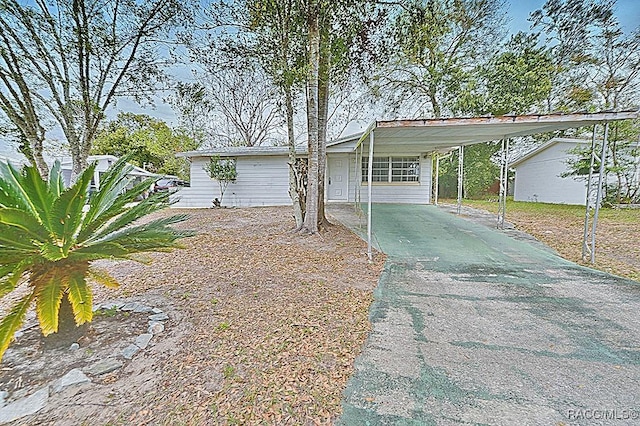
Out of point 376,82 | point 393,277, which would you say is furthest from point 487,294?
point 376,82

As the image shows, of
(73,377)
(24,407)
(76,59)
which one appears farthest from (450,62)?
(24,407)

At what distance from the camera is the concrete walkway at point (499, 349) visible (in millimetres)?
1937

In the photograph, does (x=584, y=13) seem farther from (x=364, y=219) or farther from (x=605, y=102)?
(x=364, y=219)

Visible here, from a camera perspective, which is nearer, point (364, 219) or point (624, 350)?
point (624, 350)

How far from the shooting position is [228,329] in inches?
117

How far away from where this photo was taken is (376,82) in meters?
16.3

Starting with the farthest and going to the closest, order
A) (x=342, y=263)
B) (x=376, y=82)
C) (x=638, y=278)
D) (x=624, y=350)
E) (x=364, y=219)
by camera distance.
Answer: (x=376, y=82) < (x=364, y=219) < (x=342, y=263) < (x=638, y=278) < (x=624, y=350)

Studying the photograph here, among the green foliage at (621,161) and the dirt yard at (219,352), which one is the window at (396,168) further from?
the dirt yard at (219,352)

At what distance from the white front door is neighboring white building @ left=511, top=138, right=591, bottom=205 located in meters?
9.84

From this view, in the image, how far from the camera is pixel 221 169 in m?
13.6

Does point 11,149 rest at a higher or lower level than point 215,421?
higher

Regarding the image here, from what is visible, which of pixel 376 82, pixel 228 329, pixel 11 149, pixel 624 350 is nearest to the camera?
pixel 624 350

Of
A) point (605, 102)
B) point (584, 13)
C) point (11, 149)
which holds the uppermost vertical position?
point (584, 13)

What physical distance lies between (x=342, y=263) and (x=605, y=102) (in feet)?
55.2
